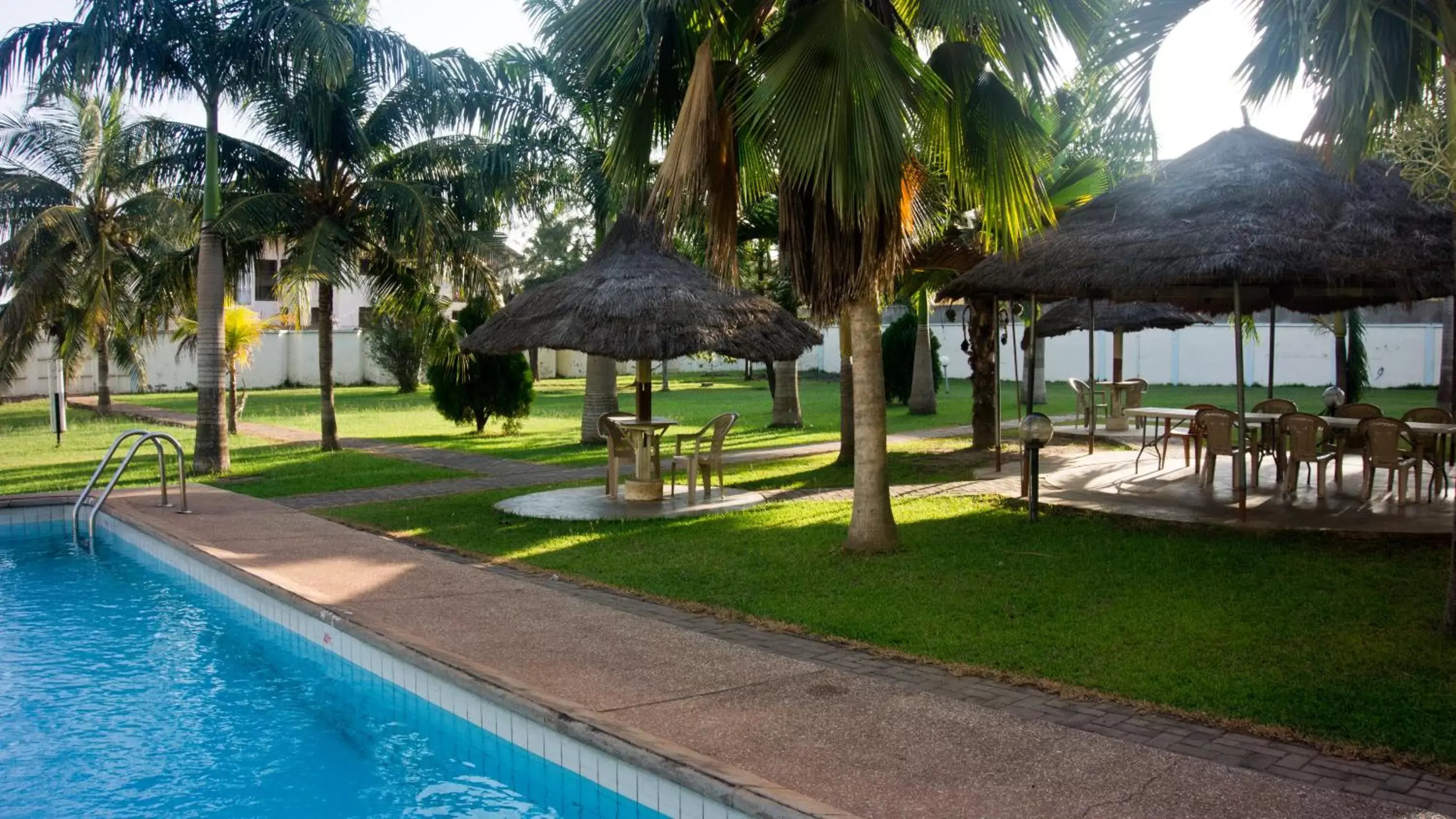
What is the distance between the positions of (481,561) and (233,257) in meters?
10.5

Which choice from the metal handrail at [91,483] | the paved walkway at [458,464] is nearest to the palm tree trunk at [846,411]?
the paved walkway at [458,464]

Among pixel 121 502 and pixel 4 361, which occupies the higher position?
pixel 4 361

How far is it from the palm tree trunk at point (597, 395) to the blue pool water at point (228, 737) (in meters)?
10.8

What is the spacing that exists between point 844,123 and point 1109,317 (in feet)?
48.4

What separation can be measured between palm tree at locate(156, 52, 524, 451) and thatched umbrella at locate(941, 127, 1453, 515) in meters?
8.82

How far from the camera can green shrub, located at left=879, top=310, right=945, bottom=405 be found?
28.3 meters

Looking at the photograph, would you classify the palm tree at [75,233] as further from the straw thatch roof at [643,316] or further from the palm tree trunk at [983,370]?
the palm tree trunk at [983,370]

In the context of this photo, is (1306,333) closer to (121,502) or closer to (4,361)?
(121,502)

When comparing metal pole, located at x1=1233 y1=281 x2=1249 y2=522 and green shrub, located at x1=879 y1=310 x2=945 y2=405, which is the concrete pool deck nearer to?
metal pole, located at x1=1233 y1=281 x2=1249 y2=522

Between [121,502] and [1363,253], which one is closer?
[1363,253]

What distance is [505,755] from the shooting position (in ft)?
18.5

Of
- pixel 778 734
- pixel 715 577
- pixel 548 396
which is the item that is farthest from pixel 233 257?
pixel 548 396

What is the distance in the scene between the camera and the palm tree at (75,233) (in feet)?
71.3

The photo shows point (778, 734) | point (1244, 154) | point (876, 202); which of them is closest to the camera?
point (778, 734)
